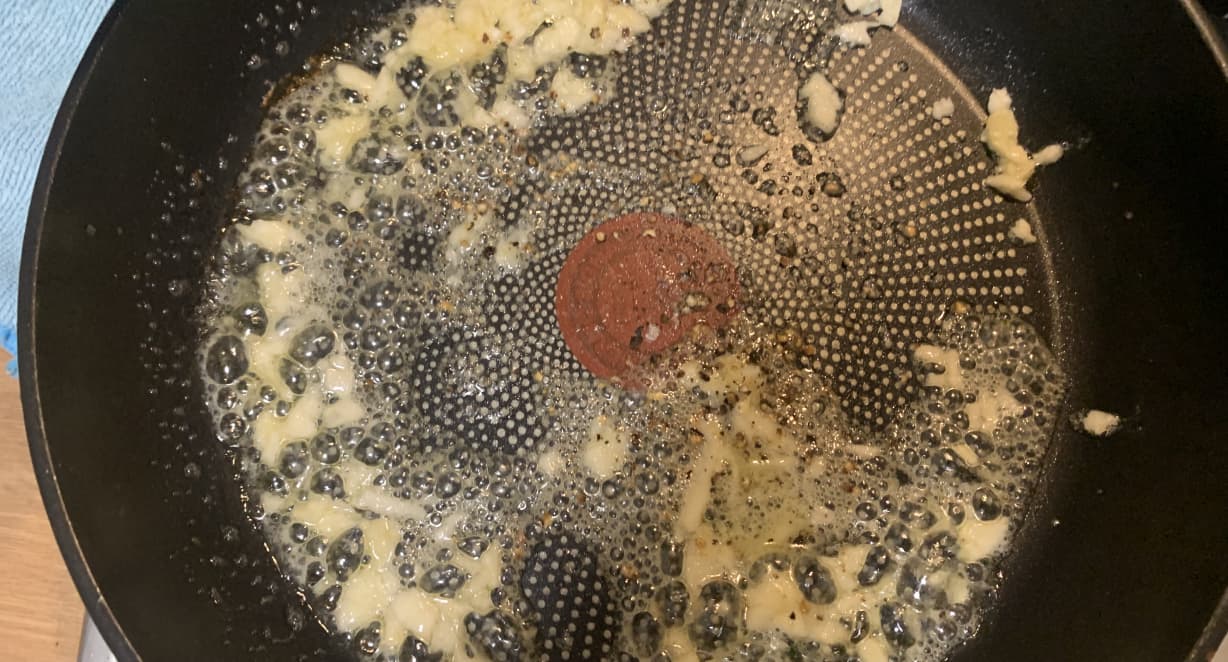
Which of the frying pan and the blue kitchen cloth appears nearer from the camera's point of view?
the frying pan

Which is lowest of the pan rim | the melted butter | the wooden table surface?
the wooden table surface

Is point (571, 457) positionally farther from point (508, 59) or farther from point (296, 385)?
point (508, 59)

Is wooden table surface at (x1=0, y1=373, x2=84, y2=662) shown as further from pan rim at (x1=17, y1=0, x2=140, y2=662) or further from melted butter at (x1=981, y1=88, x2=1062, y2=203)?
melted butter at (x1=981, y1=88, x2=1062, y2=203)

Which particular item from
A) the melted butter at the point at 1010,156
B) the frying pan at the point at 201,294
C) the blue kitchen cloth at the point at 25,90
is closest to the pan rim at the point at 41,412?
the frying pan at the point at 201,294

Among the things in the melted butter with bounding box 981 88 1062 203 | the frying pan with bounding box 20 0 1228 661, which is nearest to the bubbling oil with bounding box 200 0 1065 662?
the frying pan with bounding box 20 0 1228 661

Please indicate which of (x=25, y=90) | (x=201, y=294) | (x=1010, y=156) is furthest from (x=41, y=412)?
(x=1010, y=156)

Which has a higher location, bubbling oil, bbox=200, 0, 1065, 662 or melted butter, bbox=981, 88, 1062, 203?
melted butter, bbox=981, 88, 1062, 203

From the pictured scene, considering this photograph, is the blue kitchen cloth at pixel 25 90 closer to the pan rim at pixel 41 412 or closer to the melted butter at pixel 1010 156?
the pan rim at pixel 41 412

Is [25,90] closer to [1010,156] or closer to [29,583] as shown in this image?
[29,583]
